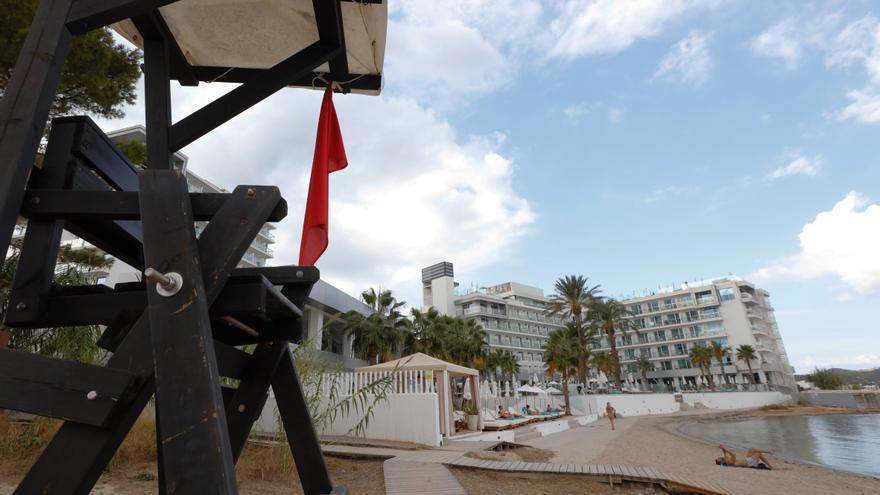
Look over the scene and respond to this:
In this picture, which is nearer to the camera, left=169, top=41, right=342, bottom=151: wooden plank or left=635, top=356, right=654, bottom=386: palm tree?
left=169, top=41, right=342, bottom=151: wooden plank

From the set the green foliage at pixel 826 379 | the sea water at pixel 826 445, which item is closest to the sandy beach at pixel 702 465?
the sea water at pixel 826 445

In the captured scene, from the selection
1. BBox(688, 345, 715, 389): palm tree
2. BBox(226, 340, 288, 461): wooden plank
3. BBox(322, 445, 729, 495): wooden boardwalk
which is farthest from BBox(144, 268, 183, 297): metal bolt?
BBox(688, 345, 715, 389): palm tree

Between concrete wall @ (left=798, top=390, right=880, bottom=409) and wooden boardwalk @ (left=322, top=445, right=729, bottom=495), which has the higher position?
wooden boardwalk @ (left=322, top=445, right=729, bottom=495)

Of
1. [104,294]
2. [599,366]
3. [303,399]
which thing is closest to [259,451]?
[303,399]

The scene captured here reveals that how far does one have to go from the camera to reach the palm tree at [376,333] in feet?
98.0

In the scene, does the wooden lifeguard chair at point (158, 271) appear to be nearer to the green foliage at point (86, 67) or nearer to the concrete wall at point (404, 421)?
the green foliage at point (86, 67)

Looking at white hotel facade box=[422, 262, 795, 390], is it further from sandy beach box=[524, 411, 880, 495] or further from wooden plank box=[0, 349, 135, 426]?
wooden plank box=[0, 349, 135, 426]

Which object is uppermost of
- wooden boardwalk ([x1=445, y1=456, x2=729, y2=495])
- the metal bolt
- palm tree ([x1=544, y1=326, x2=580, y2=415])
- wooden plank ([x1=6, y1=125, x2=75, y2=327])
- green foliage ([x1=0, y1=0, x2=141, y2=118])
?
green foliage ([x1=0, y1=0, x2=141, y2=118])

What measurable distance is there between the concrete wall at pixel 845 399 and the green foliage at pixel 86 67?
263 feet

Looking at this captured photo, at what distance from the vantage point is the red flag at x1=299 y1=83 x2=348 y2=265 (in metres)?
2.18

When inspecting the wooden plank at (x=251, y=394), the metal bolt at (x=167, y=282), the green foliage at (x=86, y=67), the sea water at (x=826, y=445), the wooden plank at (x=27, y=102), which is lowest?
the sea water at (x=826, y=445)

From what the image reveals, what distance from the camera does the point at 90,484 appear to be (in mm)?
1097

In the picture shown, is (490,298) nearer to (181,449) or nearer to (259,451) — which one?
(259,451)

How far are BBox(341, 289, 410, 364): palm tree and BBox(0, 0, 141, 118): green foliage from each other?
73.1ft
